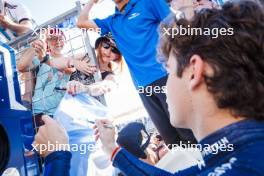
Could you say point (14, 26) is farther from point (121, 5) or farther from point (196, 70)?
point (196, 70)

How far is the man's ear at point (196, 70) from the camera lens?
75 cm

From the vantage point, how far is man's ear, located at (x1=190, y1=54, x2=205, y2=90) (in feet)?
2.46

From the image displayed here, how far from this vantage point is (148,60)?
154 centimetres

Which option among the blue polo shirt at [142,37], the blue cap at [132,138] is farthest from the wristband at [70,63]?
the blue cap at [132,138]

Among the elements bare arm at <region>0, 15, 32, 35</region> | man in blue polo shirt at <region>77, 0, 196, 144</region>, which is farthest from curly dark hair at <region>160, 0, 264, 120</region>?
bare arm at <region>0, 15, 32, 35</region>

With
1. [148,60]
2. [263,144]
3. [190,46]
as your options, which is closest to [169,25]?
[190,46]

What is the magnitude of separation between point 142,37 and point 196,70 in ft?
2.75

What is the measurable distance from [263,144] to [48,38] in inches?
65.1

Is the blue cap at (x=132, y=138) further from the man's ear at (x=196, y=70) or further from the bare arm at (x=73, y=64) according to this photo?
the man's ear at (x=196, y=70)

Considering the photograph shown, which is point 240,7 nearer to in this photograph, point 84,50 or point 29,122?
point 29,122

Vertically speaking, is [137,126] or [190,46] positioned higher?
[190,46]

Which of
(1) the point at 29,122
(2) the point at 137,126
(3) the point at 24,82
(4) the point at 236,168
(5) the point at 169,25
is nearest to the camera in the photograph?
(4) the point at 236,168

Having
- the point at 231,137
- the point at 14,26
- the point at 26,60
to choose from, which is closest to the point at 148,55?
the point at 26,60

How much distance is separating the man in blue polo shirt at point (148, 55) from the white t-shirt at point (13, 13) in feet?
3.24
